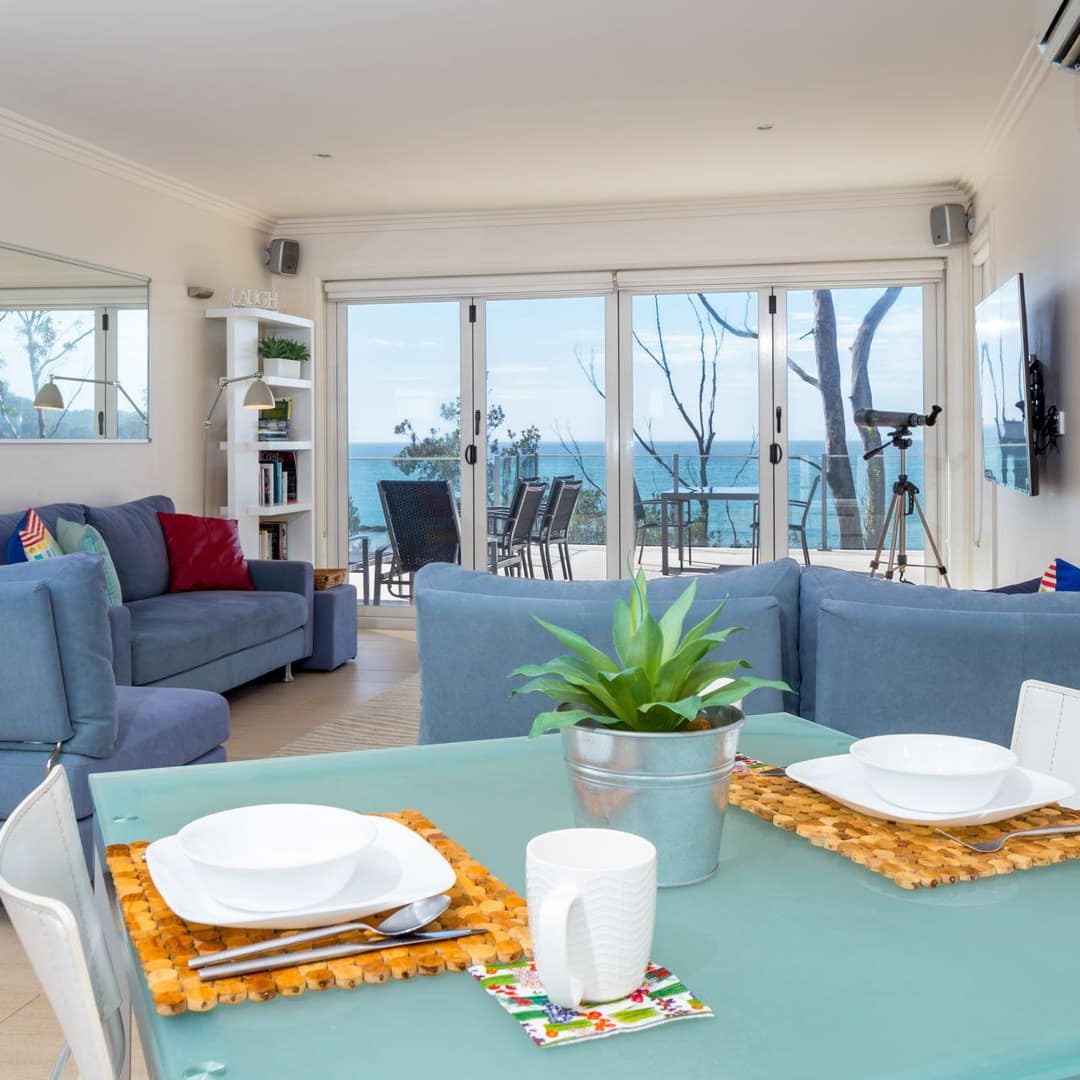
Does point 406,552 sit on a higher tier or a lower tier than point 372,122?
lower

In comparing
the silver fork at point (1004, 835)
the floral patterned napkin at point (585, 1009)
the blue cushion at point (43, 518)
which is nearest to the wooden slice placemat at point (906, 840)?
the silver fork at point (1004, 835)

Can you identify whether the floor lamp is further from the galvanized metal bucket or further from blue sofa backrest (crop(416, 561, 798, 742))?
the galvanized metal bucket

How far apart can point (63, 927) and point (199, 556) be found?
5223 millimetres

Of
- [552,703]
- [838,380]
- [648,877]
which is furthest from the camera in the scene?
[838,380]

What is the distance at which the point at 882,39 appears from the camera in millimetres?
4469

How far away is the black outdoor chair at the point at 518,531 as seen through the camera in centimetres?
765

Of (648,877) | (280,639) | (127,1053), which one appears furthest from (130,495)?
(648,877)

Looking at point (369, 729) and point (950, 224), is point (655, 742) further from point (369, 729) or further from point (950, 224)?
point (950, 224)

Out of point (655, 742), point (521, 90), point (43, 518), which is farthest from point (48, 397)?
point (655, 742)

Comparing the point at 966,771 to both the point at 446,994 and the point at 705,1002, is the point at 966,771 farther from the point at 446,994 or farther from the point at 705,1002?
the point at 446,994

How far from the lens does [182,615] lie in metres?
4.95

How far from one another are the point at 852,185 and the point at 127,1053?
6.63 m

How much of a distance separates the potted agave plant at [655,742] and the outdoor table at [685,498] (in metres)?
6.45

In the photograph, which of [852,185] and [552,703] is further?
[852,185]
